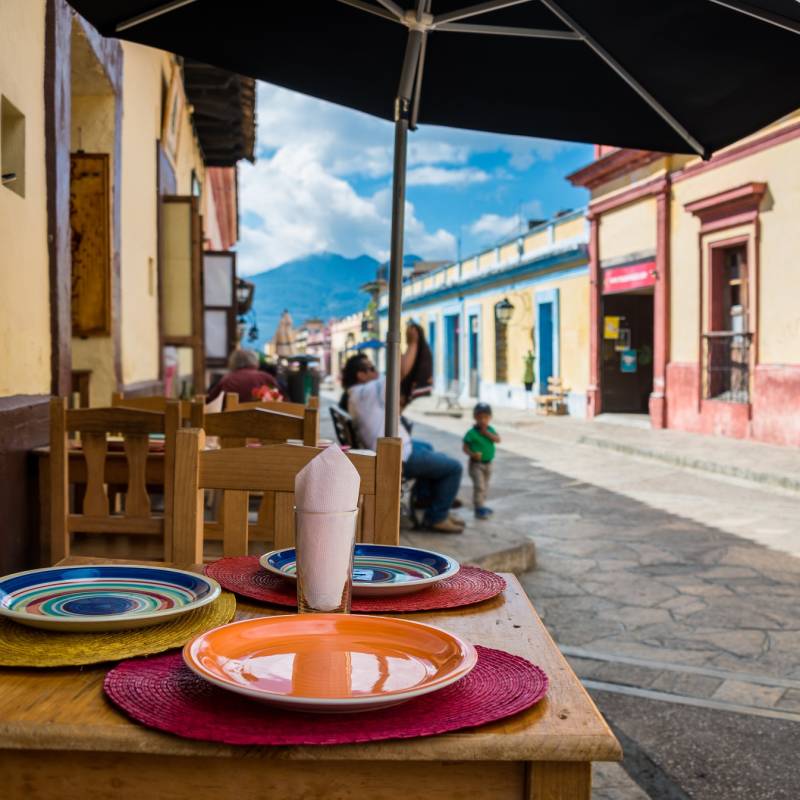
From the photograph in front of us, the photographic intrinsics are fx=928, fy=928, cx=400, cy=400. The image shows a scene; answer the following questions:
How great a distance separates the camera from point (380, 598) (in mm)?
1573

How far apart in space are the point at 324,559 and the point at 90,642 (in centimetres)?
33

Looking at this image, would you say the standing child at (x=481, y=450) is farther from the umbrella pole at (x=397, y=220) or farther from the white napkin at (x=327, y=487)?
the white napkin at (x=327, y=487)

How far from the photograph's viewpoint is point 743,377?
496 inches

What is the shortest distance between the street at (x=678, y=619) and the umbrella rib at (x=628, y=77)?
1.98 metres

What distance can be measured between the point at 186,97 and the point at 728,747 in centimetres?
1011

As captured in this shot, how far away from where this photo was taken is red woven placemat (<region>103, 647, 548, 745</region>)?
0.98m

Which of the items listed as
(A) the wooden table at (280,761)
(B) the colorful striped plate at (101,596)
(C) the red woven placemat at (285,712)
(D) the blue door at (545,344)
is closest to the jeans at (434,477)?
(B) the colorful striped plate at (101,596)

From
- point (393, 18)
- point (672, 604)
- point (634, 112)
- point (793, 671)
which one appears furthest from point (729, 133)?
point (672, 604)

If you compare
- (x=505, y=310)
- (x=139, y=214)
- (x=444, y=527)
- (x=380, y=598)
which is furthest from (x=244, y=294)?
(x=380, y=598)

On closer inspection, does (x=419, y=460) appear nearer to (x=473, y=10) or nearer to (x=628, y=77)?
(x=628, y=77)

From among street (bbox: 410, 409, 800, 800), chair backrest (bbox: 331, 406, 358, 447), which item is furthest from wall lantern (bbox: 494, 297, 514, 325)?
chair backrest (bbox: 331, 406, 358, 447)

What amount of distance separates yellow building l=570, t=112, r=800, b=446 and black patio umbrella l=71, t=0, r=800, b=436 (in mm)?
8955

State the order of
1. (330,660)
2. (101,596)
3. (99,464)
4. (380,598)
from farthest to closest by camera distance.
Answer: (99,464), (380,598), (101,596), (330,660)

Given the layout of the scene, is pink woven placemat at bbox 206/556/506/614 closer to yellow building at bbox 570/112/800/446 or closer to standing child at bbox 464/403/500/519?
standing child at bbox 464/403/500/519
